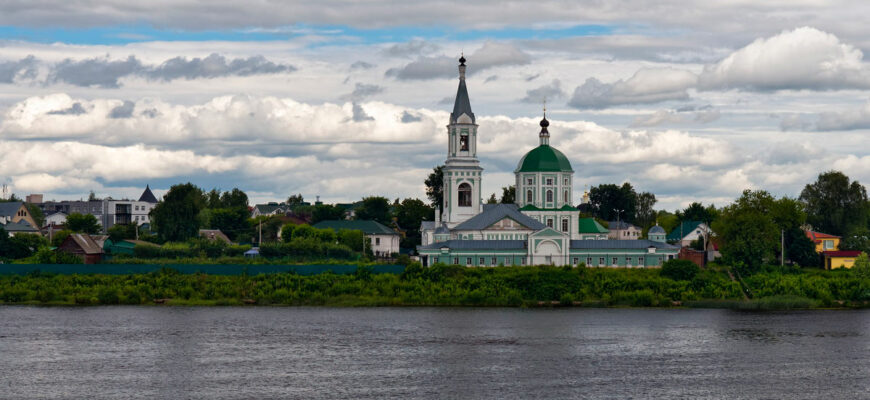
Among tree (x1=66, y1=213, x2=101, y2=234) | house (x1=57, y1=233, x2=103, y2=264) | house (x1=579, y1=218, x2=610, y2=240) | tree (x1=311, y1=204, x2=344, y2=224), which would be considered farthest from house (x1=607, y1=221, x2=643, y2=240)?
house (x1=57, y1=233, x2=103, y2=264)

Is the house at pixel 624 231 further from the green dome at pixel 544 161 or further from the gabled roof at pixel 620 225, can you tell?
the green dome at pixel 544 161

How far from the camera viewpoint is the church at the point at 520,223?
9294 centimetres

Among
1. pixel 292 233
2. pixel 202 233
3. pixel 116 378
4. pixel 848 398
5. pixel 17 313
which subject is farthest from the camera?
pixel 202 233

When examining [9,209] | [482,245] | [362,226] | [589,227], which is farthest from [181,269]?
[9,209]

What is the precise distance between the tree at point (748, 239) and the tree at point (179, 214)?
52593 millimetres

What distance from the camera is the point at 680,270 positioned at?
85.9m

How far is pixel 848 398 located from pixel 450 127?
2582 inches

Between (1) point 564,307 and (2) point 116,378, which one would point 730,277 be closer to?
(1) point 564,307

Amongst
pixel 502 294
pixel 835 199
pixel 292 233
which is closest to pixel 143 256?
pixel 292 233

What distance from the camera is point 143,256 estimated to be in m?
102

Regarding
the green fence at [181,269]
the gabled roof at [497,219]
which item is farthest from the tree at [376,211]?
the green fence at [181,269]

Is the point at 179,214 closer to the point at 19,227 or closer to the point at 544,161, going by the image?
the point at 19,227

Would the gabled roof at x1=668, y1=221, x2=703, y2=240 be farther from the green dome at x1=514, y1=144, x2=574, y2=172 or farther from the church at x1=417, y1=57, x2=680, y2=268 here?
the green dome at x1=514, y1=144, x2=574, y2=172

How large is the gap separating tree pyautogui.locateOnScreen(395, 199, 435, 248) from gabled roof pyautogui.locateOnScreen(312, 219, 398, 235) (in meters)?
1.73
